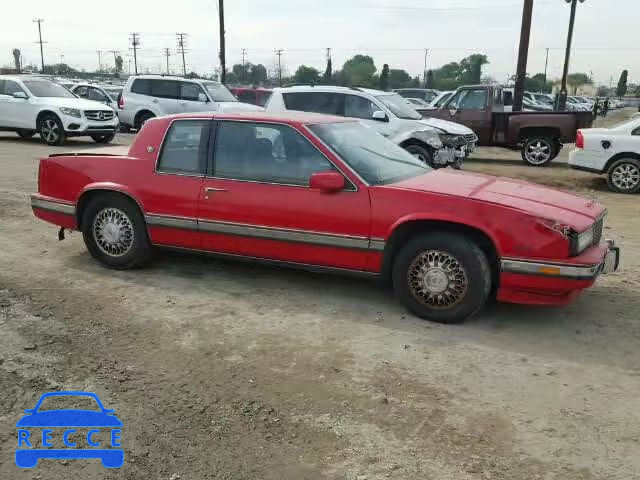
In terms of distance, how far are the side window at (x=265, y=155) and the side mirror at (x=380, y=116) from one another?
6.80m

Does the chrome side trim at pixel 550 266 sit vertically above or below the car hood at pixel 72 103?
below

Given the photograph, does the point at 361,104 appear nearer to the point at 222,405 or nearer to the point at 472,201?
the point at 472,201

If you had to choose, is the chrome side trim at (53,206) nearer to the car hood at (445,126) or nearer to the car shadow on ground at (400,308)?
the car shadow on ground at (400,308)

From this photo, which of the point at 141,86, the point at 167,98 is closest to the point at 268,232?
the point at 167,98

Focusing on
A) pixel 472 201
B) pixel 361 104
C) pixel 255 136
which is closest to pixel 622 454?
pixel 472 201

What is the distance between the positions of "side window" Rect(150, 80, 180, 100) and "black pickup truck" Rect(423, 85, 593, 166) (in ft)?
24.1

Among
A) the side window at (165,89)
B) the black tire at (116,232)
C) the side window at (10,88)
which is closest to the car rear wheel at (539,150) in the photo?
the side window at (165,89)

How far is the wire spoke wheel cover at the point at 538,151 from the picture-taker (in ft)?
49.0

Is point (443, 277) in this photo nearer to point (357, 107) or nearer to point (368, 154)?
point (368, 154)

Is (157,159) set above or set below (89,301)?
above

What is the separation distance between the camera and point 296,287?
17.6 ft

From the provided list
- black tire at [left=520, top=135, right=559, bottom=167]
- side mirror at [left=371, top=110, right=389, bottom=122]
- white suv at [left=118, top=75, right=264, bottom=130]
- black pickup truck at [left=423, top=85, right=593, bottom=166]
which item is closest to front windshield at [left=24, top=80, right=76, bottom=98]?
white suv at [left=118, top=75, right=264, bottom=130]

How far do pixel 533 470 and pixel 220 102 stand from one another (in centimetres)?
1582

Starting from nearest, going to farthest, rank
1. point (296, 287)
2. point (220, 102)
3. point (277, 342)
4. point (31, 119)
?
point (277, 342), point (296, 287), point (31, 119), point (220, 102)
